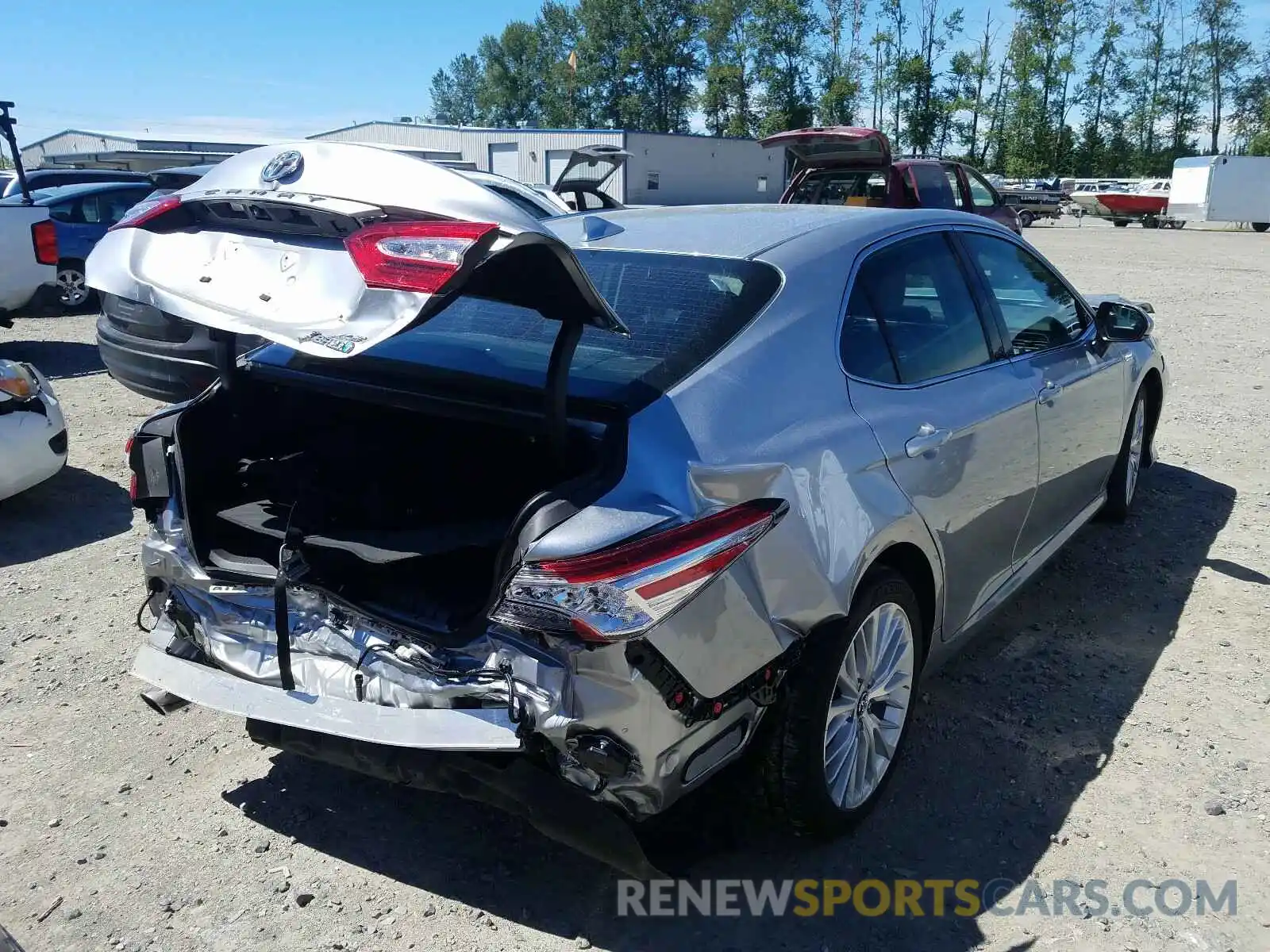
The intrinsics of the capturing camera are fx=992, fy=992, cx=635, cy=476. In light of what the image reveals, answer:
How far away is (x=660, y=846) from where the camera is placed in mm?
2426

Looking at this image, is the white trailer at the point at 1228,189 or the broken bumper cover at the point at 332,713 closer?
the broken bumper cover at the point at 332,713

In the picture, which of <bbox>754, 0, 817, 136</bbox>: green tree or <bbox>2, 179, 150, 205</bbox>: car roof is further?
<bbox>754, 0, 817, 136</bbox>: green tree

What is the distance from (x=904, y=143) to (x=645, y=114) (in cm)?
2006

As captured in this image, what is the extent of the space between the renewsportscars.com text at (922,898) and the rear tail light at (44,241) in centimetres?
971

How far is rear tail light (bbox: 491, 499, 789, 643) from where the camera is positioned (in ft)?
6.61

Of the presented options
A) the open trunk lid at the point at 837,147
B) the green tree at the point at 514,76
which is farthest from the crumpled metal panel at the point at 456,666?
the green tree at the point at 514,76

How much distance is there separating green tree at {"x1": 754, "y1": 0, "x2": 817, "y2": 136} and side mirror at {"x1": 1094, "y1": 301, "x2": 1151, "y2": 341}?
6715 cm

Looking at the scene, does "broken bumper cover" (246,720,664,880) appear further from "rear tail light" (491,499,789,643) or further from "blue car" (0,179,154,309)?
"blue car" (0,179,154,309)

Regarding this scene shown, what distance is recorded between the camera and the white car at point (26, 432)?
5.18 metres

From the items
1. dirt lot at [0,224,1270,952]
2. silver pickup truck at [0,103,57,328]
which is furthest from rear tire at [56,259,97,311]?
dirt lot at [0,224,1270,952]

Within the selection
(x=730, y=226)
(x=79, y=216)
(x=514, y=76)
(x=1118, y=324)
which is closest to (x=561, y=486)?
(x=730, y=226)

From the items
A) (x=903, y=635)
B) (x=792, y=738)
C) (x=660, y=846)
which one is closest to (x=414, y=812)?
(x=660, y=846)

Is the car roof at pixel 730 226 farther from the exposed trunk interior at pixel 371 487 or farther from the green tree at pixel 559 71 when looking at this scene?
the green tree at pixel 559 71

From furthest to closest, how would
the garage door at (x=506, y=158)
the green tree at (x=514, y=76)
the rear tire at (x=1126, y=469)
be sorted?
the green tree at (x=514, y=76)
the garage door at (x=506, y=158)
the rear tire at (x=1126, y=469)
